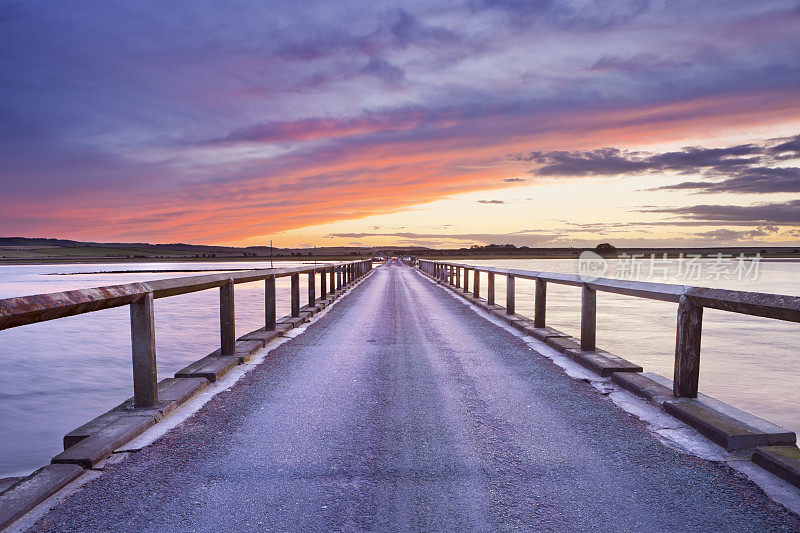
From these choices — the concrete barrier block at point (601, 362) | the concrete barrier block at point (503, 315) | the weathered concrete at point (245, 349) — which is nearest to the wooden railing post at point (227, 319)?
the weathered concrete at point (245, 349)

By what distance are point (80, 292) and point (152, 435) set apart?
1197 mm

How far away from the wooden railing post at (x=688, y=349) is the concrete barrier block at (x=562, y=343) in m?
2.24

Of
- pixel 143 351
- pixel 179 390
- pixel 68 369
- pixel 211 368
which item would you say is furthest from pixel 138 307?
pixel 68 369

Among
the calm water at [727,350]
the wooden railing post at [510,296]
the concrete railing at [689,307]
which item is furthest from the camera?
the wooden railing post at [510,296]

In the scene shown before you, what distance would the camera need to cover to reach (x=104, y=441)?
11.0 ft

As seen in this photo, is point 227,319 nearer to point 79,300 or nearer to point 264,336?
point 264,336

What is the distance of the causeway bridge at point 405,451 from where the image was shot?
253 centimetres

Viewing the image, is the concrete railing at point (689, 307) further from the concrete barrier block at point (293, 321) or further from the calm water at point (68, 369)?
the calm water at point (68, 369)

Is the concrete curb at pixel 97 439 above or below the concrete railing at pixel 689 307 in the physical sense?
below

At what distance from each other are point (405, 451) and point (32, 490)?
2.24 metres

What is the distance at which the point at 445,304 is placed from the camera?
13.6m

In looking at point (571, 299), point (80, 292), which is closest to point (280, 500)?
point (80, 292)

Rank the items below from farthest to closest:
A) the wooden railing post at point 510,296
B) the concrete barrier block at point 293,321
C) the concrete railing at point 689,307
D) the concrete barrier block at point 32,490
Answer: the wooden railing post at point 510,296, the concrete barrier block at point 293,321, the concrete railing at point 689,307, the concrete barrier block at point 32,490

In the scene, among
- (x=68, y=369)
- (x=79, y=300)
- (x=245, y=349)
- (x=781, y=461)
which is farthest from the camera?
(x=68, y=369)
